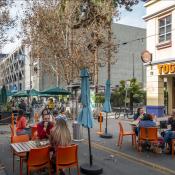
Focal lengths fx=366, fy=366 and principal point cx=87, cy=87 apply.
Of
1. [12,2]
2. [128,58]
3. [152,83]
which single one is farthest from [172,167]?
[128,58]

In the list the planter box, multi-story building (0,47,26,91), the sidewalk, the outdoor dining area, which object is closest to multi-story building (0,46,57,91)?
multi-story building (0,47,26,91)

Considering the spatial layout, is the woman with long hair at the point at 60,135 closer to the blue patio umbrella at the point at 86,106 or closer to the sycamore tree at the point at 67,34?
the blue patio umbrella at the point at 86,106

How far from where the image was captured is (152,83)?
2608cm

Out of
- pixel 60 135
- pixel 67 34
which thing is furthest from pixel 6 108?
pixel 60 135

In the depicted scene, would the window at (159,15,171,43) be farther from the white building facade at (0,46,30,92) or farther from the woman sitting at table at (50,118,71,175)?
the white building facade at (0,46,30,92)

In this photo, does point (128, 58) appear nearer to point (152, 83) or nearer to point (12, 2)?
point (152, 83)

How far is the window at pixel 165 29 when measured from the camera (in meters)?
24.1

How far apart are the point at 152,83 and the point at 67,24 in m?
8.39

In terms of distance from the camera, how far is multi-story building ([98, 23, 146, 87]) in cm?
5741

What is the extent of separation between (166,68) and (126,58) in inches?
1386

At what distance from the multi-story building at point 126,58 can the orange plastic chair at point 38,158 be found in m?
48.3

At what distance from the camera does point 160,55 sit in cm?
2486

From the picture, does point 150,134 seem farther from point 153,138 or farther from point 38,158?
point 38,158

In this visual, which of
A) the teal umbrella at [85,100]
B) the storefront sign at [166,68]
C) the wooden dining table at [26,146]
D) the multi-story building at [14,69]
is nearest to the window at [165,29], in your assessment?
the storefront sign at [166,68]
